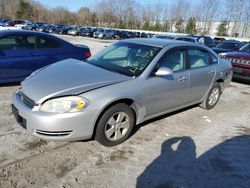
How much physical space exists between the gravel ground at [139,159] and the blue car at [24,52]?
59.8 inches

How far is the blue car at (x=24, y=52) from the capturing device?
5.82m

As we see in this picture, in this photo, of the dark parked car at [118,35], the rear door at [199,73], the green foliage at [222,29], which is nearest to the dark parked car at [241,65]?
the rear door at [199,73]

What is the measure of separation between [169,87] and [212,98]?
6.47ft

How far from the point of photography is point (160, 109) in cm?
428

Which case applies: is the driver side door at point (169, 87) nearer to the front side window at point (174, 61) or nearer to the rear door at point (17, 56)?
the front side window at point (174, 61)

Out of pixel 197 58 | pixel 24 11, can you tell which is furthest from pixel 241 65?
pixel 24 11

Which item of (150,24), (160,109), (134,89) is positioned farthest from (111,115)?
(150,24)

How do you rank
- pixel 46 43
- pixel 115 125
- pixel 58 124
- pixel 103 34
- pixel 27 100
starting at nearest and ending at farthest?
pixel 58 124, pixel 27 100, pixel 115 125, pixel 46 43, pixel 103 34

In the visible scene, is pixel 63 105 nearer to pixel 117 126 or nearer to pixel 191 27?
pixel 117 126

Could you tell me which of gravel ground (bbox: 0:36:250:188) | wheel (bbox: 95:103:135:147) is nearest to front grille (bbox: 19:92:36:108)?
gravel ground (bbox: 0:36:250:188)

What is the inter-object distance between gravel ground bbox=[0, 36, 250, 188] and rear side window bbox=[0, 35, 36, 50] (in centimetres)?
195

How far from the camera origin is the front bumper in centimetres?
315

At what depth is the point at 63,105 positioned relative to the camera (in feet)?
10.5

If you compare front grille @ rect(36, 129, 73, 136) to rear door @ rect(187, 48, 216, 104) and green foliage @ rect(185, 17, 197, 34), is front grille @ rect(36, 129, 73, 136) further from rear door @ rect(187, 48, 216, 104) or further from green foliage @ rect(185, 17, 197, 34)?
green foliage @ rect(185, 17, 197, 34)
